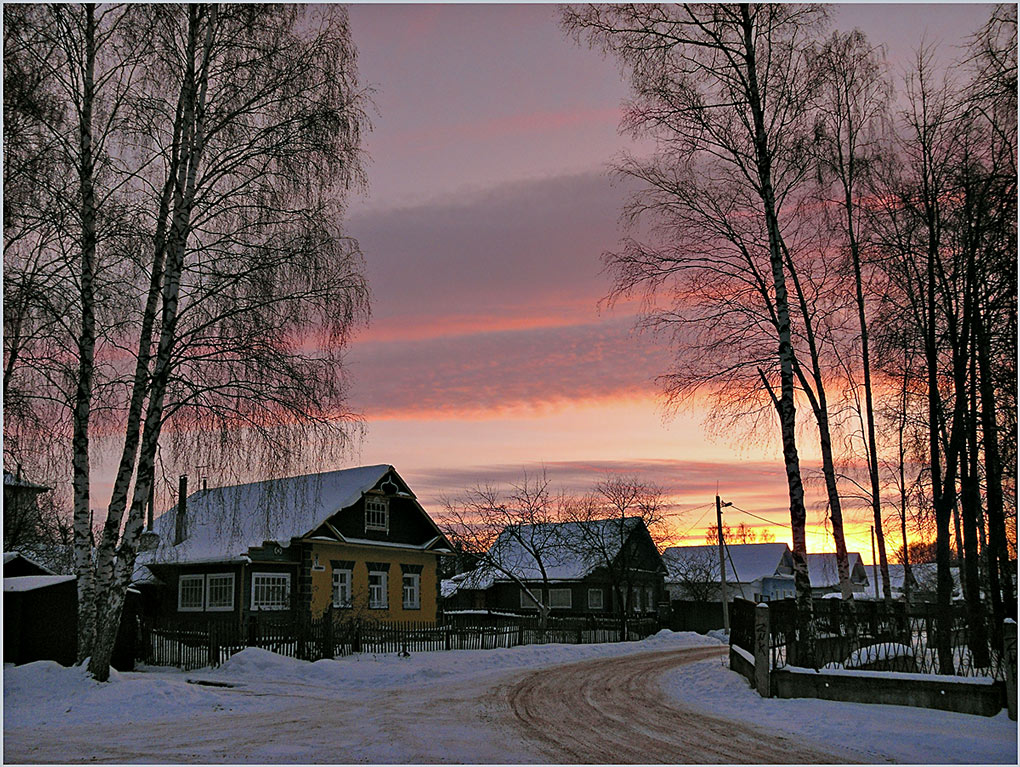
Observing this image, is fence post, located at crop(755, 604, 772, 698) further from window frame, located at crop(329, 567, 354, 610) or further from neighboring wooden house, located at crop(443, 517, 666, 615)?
neighboring wooden house, located at crop(443, 517, 666, 615)

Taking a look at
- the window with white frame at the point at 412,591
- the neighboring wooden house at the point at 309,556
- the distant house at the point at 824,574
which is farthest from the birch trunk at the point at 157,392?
the distant house at the point at 824,574

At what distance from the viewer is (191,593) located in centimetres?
3150

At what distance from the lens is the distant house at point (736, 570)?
64.0m

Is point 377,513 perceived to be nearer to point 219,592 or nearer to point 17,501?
point 219,592

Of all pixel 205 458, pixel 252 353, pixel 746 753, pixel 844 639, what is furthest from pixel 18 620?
pixel 844 639

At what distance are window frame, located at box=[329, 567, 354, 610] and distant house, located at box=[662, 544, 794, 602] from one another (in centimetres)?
3291

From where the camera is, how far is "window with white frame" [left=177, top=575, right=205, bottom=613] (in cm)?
3110

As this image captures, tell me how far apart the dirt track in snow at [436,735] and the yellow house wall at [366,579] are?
14833mm

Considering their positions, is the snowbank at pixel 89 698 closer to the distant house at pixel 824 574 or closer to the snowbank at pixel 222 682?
the snowbank at pixel 222 682

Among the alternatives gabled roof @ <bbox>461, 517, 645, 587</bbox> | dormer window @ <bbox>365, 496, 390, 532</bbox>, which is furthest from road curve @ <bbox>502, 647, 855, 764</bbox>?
gabled roof @ <bbox>461, 517, 645, 587</bbox>

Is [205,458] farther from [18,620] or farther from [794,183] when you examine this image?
[794,183]

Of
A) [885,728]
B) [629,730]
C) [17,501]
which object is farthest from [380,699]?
[17,501]

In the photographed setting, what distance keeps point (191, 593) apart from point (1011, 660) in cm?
2714

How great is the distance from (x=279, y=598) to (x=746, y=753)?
75.8 feet
